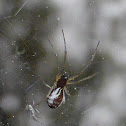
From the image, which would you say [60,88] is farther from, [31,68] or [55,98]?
[31,68]

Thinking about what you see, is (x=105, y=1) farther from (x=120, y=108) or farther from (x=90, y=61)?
(x=120, y=108)

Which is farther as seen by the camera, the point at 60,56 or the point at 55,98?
the point at 60,56

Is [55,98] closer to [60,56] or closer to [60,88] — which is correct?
[60,88]

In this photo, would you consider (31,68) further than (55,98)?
Yes

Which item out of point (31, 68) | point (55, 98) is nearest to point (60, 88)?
point (55, 98)
